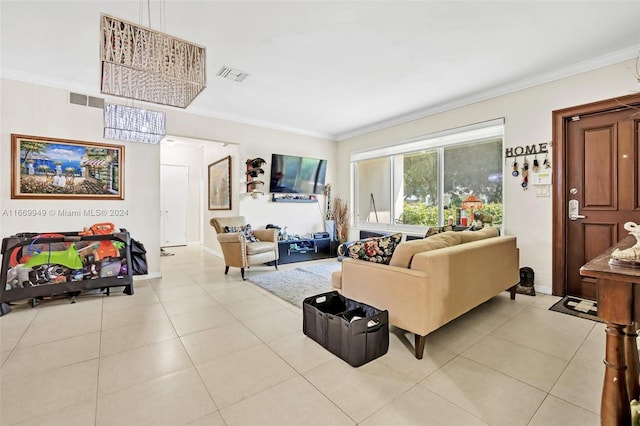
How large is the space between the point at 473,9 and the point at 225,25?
6.84 ft

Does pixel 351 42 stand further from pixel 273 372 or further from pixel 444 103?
pixel 273 372

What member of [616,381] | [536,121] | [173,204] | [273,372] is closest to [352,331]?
[273,372]

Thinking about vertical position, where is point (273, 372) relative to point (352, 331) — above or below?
below

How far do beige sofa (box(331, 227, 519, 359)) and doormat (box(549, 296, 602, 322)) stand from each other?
0.79 metres

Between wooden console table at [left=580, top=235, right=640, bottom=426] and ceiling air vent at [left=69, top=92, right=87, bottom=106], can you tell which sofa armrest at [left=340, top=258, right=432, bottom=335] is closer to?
wooden console table at [left=580, top=235, right=640, bottom=426]

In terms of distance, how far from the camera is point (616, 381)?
1.11 m

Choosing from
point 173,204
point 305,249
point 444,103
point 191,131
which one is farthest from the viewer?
point 173,204

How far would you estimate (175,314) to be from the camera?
287 cm

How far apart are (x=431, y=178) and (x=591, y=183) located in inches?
81.5

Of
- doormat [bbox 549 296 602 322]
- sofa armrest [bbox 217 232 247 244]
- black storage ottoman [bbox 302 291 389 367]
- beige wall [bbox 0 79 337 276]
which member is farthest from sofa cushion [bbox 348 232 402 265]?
beige wall [bbox 0 79 337 276]

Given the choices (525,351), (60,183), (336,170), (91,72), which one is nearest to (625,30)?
(525,351)

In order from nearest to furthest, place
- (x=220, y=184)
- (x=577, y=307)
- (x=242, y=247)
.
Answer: (x=577, y=307) → (x=242, y=247) → (x=220, y=184)

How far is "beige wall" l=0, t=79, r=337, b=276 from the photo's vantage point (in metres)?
3.38

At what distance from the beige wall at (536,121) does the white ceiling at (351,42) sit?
0.43ft
